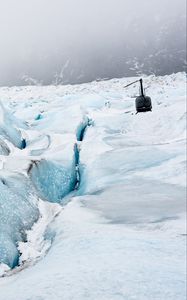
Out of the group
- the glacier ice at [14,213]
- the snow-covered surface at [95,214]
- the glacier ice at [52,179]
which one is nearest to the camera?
the snow-covered surface at [95,214]

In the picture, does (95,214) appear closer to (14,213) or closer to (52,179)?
(14,213)

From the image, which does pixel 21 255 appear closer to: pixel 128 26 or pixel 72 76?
pixel 72 76

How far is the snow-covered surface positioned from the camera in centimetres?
393

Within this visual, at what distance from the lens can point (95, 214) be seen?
21.6 ft

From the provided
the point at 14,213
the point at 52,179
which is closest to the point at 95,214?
the point at 14,213

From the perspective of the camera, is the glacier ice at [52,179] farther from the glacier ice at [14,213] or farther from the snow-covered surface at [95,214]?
the glacier ice at [14,213]

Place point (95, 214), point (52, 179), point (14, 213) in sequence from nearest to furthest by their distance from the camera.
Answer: point (14, 213) → point (95, 214) → point (52, 179)

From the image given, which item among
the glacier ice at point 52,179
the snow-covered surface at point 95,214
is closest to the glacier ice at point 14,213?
the snow-covered surface at point 95,214

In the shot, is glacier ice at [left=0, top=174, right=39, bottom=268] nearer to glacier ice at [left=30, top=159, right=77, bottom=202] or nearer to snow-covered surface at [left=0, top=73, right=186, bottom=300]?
snow-covered surface at [left=0, top=73, right=186, bottom=300]

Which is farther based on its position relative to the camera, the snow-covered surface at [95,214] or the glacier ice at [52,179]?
the glacier ice at [52,179]

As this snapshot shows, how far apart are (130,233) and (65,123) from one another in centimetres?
887

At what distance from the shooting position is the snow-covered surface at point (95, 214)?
12.9 ft

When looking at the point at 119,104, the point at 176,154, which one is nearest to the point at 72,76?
the point at 119,104

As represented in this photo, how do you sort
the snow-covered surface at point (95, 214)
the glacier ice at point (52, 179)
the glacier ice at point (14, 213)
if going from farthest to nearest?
1. the glacier ice at point (52, 179)
2. the glacier ice at point (14, 213)
3. the snow-covered surface at point (95, 214)
